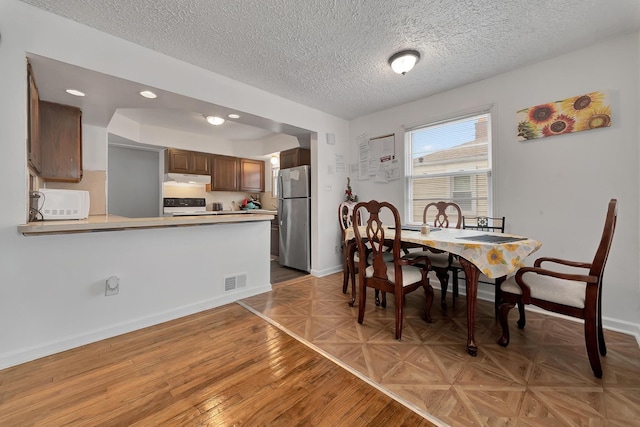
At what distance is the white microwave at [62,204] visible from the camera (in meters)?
1.97

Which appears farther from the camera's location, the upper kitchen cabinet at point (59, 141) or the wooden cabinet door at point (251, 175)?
the wooden cabinet door at point (251, 175)

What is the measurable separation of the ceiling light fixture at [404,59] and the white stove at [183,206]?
4169mm

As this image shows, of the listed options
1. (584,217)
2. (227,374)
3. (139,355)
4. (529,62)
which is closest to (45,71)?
(139,355)

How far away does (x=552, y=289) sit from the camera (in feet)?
5.49

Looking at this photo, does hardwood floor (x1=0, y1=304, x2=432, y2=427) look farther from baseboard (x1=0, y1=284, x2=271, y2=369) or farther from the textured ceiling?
the textured ceiling

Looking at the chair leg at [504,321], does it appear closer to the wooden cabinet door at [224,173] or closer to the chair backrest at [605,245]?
the chair backrest at [605,245]

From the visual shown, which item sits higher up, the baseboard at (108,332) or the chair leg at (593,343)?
the chair leg at (593,343)

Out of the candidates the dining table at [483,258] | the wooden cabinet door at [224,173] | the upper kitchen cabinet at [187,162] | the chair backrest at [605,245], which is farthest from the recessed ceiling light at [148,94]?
the chair backrest at [605,245]

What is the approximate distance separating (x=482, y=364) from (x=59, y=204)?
336 cm

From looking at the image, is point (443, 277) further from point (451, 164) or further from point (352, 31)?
point (352, 31)

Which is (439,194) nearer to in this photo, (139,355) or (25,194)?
(139,355)

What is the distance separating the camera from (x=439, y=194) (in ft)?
10.9

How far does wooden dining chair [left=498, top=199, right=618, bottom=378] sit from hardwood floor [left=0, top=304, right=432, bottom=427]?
44.3 inches

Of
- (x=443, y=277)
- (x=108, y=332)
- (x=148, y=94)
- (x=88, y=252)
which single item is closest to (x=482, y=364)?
(x=443, y=277)
